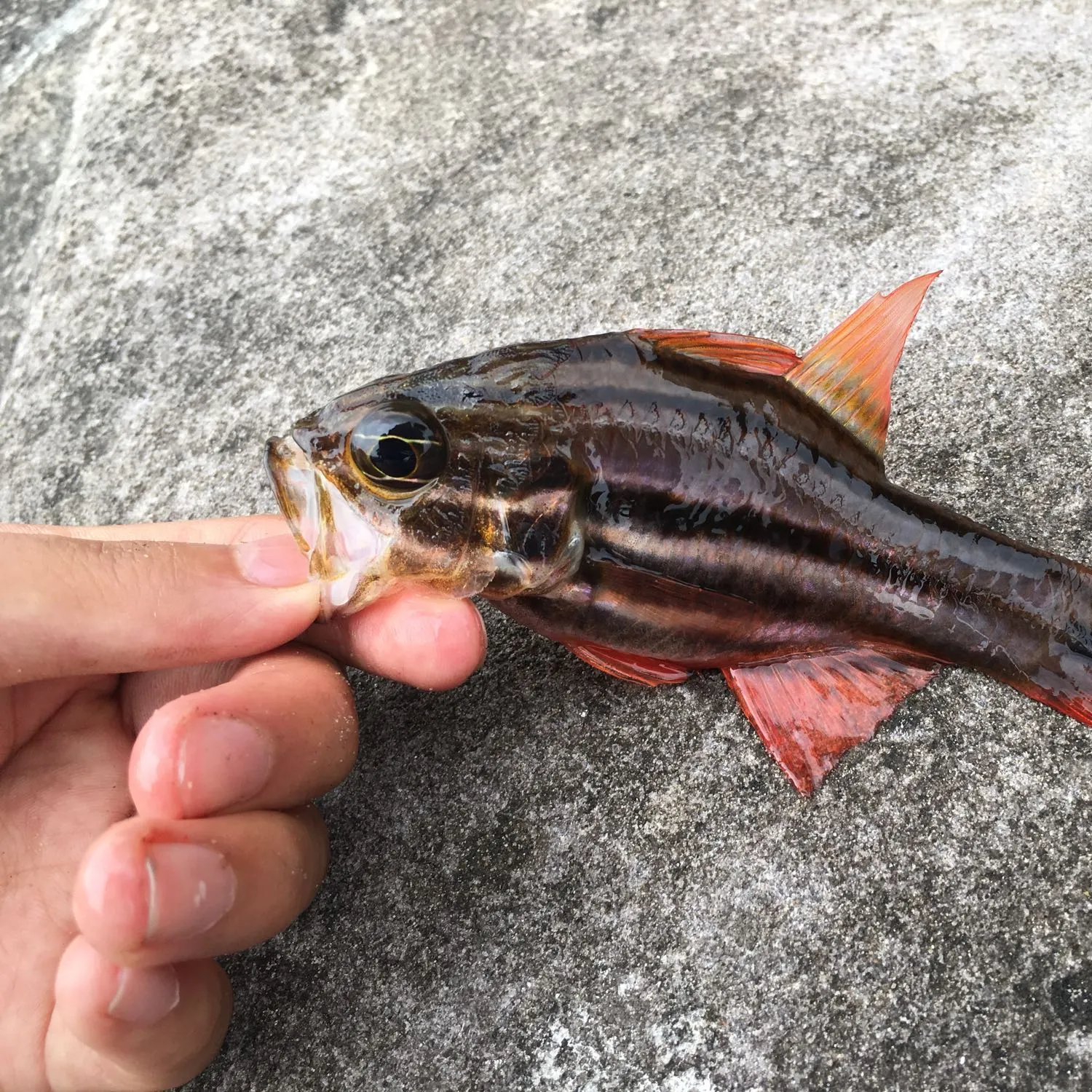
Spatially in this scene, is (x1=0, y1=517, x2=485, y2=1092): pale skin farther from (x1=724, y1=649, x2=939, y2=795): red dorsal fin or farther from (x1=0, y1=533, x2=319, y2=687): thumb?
(x1=724, y1=649, x2=939, y2=795): red dorsal fin

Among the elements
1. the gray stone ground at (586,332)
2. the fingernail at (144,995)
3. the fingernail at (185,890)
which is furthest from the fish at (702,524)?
the fingernail at (144,995)

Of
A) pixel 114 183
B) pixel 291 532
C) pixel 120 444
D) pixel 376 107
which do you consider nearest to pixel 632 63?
pixel 376 107

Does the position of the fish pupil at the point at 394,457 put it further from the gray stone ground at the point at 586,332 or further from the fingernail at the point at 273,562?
the gray stone ground at the point at 586,332

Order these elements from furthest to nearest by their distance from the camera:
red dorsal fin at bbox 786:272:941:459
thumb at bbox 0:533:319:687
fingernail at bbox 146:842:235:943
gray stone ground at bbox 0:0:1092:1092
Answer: red dorsal fin at bbox 786:272:941:459
gray stone ground at bbox 0:0:1092:1092
thumb at bbox 0:533:319:687
fingernail at bbox 146:842:235:943

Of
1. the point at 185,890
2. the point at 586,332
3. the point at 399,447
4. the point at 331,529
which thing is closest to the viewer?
the point at 185,890

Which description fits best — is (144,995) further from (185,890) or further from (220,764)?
(220,764)

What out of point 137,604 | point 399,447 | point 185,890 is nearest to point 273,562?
point 137,604

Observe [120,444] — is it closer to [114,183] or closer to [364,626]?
[114,183]

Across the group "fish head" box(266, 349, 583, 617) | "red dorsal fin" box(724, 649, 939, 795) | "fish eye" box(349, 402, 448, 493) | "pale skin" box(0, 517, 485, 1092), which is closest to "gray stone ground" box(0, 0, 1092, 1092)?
"red dorsal fin" box(724, 649, 939, 795)
